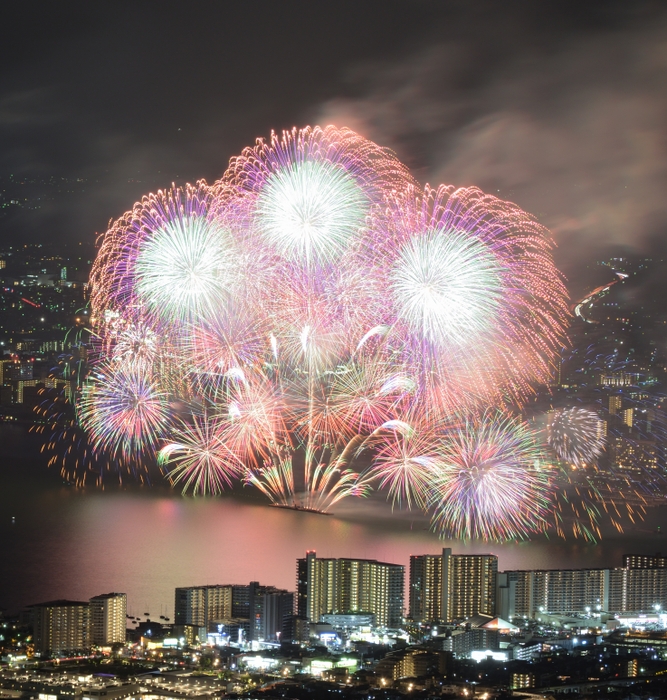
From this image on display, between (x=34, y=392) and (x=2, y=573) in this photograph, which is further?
(x=34, y=392)

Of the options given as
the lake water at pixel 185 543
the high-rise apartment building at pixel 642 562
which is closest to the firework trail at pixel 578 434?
the lake water at pixel 185 543

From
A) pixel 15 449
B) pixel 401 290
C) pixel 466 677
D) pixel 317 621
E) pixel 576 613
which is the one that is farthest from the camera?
pixel 15 449

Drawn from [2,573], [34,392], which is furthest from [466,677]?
[34,392]

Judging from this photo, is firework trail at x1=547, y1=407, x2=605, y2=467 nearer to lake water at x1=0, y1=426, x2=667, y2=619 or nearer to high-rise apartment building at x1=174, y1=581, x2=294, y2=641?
lake water at x1=0, y1=426, x2=667, y2=619

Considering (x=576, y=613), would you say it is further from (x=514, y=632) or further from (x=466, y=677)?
(x=466, y=677)

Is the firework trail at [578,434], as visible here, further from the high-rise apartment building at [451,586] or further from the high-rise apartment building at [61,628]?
the high-rise apartment building at [61,628]
